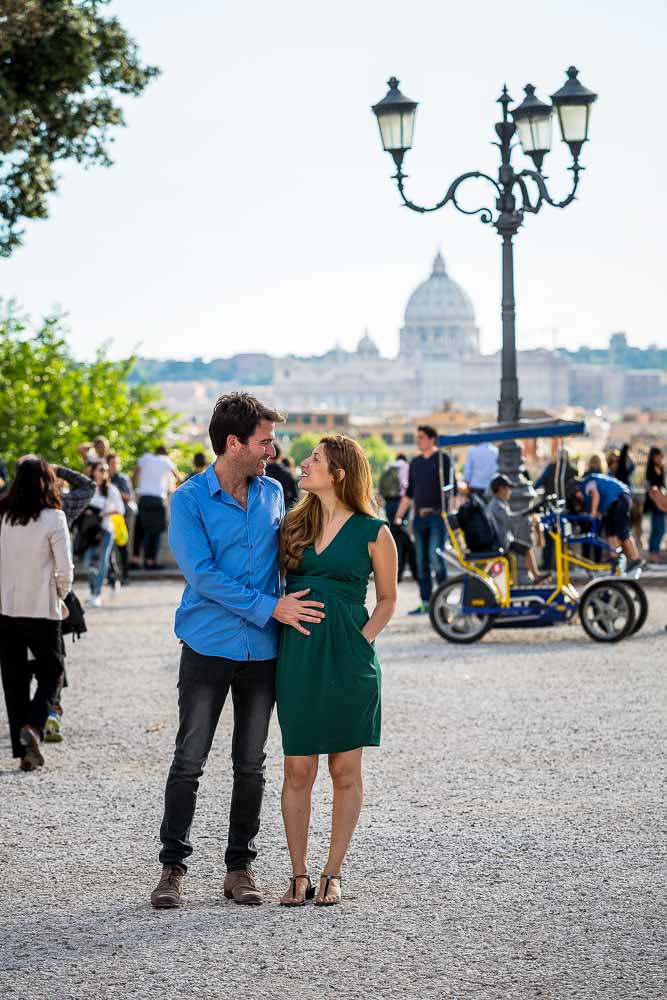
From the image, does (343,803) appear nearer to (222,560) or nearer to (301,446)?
(222,560)

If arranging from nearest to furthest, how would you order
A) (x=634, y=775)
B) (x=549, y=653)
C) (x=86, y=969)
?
(x=86, y=969) < (x=634, y=775) < (x=549, y=653)

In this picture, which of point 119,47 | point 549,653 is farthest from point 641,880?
point 119,47

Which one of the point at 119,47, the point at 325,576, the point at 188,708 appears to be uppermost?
the point at 119,47

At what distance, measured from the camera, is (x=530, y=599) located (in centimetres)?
1269

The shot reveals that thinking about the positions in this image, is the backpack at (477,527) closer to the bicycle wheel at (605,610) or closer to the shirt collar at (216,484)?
the bicycle wheel at (605,610)

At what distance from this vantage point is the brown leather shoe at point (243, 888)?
5.27 metres

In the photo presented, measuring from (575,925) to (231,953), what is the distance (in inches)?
38.9

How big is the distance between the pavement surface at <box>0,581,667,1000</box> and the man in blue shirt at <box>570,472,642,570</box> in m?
5.57

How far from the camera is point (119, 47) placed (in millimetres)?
20453

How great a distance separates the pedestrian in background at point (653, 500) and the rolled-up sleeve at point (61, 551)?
1048 cm

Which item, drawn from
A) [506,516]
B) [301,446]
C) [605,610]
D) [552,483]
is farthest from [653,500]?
[301,446]

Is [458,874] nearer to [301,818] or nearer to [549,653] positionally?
[301,818]

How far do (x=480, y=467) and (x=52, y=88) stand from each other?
22.7 feet

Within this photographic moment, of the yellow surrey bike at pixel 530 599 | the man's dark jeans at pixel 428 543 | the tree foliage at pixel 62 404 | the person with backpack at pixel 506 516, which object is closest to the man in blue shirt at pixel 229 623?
the yellow surrey bike at pixel 530 599
